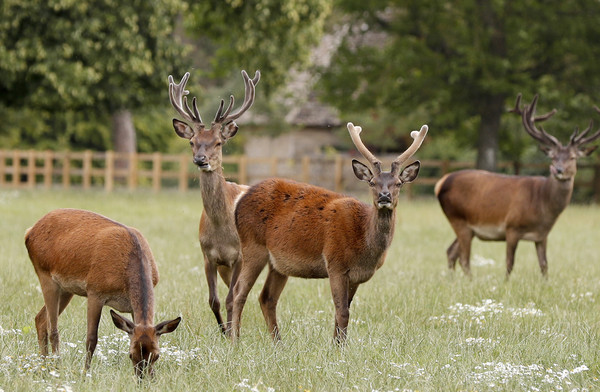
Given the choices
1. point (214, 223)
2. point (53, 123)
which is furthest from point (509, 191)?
point (53, 123)

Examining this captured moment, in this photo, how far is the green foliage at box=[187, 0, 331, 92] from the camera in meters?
23.6

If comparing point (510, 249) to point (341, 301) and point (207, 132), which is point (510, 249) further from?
point (207, 132)

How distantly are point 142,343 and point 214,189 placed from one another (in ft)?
7.85

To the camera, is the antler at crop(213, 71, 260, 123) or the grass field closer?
the grass field

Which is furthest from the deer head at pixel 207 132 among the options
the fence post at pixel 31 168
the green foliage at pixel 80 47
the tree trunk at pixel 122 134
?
the tree trunk at pixel 122 134

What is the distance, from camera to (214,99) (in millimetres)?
33719

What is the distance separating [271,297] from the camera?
7.02 meters

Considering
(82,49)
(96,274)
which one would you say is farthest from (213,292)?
(82,49)

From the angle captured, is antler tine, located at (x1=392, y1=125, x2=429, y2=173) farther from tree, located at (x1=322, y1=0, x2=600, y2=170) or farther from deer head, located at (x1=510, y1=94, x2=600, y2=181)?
tree, located at (x1=322, y1=0, x2=600, y2=170)

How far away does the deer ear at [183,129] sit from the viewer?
7422 millimetres

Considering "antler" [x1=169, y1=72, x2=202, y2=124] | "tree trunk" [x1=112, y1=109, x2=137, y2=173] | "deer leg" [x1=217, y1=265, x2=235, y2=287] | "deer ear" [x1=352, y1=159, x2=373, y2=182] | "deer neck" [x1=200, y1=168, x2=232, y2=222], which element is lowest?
"tree trunk" [x1=112, y1=109, x2=137, y2=173]

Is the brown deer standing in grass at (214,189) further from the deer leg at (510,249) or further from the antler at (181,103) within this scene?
the deer leg at (510,249)

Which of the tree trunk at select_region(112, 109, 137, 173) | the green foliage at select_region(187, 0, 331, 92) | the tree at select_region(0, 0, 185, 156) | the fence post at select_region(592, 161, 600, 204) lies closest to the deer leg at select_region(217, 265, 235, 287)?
the tree at select_region(0, 0, 185, 156)

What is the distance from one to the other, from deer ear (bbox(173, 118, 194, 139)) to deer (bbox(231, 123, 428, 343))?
2.47ft
